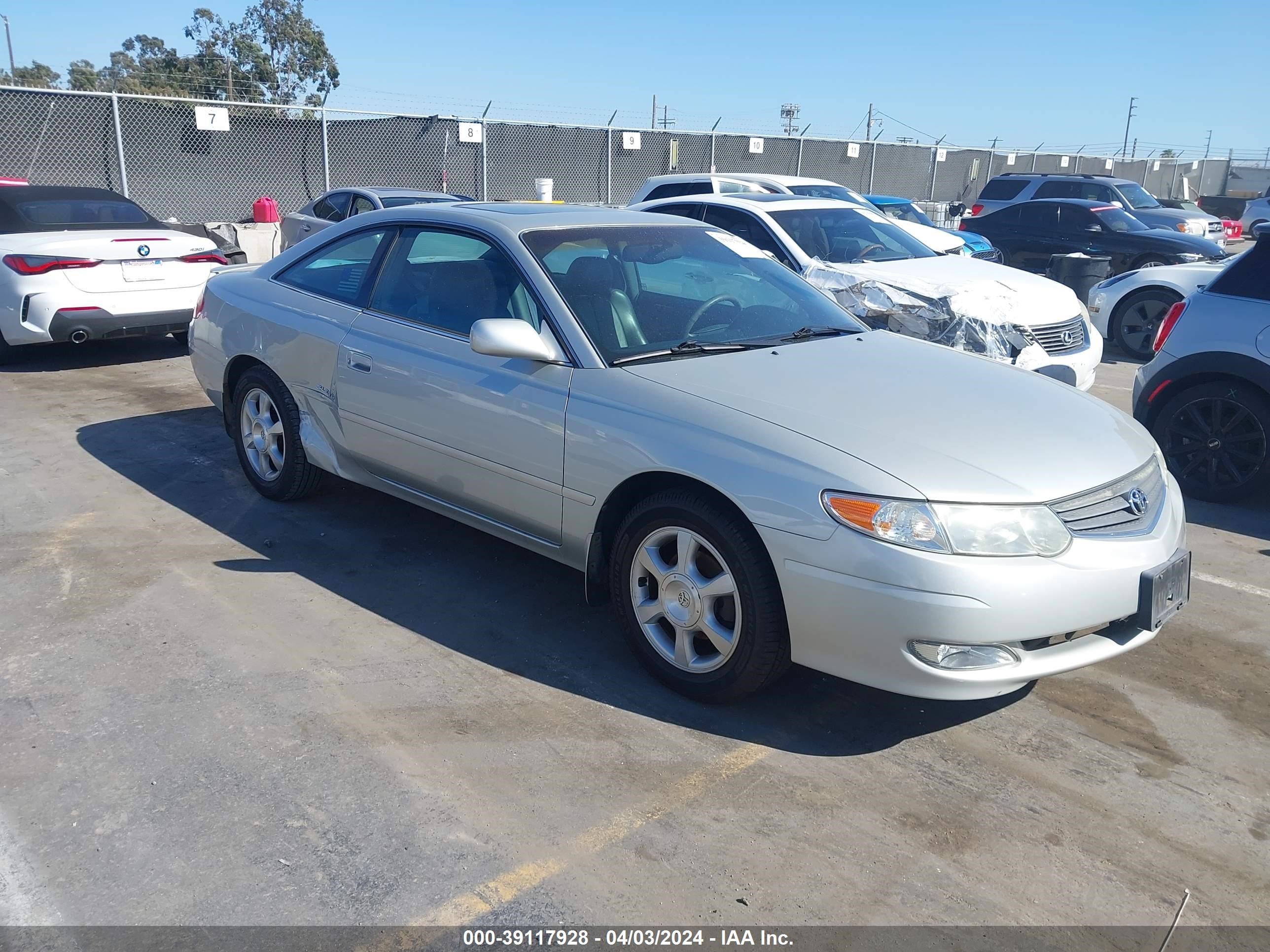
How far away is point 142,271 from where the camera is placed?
8.59 m

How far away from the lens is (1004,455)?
3.31m

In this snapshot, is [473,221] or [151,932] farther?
[473,221]

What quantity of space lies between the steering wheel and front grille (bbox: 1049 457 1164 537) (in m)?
1.62

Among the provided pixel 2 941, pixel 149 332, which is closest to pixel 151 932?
pixel 2 941

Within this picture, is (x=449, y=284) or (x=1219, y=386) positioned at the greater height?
(x=449, y=284)

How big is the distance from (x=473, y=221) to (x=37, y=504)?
2.99 meters

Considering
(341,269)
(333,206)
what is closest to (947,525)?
(341,269)

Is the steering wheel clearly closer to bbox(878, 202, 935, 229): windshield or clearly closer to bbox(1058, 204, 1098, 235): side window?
bbox(878, 202, 935, 229): windshield

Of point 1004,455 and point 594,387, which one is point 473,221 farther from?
point 1004,455

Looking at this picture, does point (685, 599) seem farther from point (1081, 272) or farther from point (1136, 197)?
point (1136, 197)

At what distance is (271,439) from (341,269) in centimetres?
104

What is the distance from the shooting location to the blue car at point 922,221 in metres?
14.1

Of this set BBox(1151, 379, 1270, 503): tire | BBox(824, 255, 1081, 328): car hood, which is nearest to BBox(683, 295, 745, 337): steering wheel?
BBox(1151, 379, 1270, 503): tire

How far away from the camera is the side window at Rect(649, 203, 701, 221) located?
9141 millimetres
